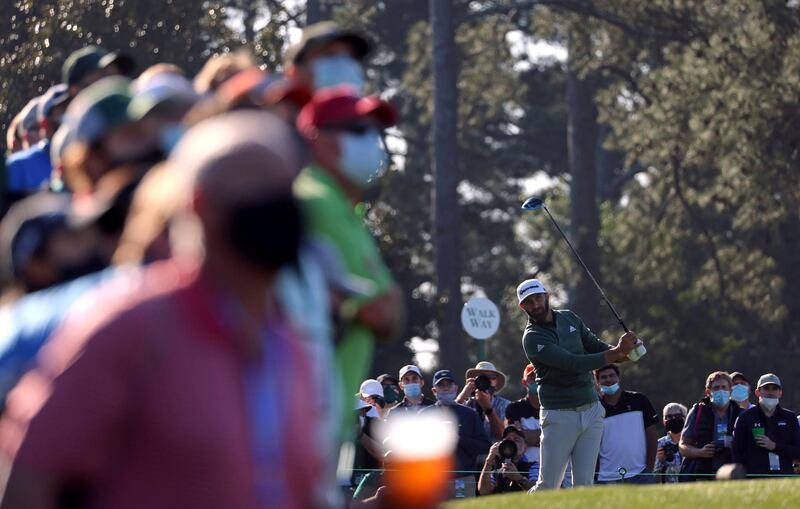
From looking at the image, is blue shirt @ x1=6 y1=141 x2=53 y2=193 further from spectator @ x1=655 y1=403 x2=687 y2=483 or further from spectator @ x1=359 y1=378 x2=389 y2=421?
spectator @ x1=655 y1=403 x2=687 y2=483

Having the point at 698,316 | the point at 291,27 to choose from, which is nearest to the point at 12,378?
the point at 291,27

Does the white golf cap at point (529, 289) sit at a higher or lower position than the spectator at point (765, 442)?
higher

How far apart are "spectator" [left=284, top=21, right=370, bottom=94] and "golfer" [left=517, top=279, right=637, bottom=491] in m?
6.10

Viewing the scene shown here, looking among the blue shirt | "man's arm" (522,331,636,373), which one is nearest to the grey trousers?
"man's arm" (522,331,636,373)

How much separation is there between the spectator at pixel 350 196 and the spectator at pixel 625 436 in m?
9.80

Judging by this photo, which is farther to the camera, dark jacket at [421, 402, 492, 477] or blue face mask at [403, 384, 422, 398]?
Answer: blue face mask at [403, 384, 422, 398]

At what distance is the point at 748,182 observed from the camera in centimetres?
3412

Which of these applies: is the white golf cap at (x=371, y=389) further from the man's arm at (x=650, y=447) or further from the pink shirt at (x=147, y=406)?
the pink shirt at (x=147, y=406)

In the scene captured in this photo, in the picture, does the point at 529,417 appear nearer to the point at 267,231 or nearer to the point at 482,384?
the point at 482,384

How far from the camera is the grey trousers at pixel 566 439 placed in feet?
40.8

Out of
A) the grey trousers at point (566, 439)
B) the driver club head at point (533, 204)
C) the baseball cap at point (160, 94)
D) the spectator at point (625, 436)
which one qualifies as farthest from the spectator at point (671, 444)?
the baseball cap at point (160, 94)

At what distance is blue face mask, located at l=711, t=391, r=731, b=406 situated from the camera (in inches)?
621

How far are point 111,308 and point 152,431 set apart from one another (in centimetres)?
19

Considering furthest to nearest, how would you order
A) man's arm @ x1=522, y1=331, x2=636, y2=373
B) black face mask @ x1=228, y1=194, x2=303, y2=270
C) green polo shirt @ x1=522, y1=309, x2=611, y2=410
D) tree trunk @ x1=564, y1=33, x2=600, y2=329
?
tree trunk @ x1=564, y1=33, x2=600, y2=329
green polo shirt @ x1=522, y1=309, x2=611, y2=410
man's arm @ x1=522, y1=331, x2=636, y2=373
black face mask @ x1=228, y1=194, x2=303, y2=270
